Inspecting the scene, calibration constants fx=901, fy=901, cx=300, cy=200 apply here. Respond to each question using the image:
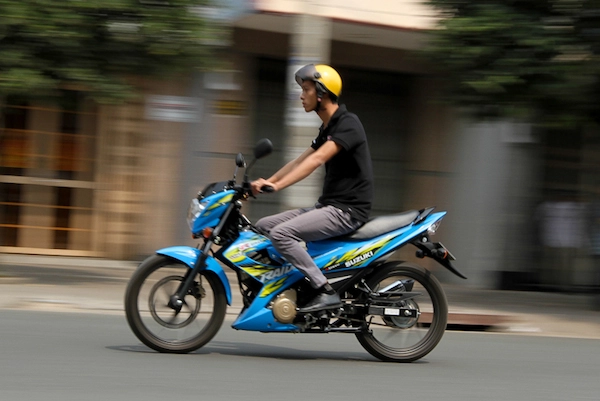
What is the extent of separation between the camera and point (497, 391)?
5.32 meters

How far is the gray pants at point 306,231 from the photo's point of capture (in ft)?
18.6

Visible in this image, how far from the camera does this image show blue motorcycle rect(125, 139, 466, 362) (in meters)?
5.76

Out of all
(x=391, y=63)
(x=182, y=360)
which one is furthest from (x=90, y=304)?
(x=391, y=63)

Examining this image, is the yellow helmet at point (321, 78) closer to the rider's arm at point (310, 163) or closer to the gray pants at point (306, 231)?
the rider's arm at point (310, 163)

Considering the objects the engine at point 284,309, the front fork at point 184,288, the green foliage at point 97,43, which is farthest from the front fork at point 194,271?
the green foliage at point 97,43

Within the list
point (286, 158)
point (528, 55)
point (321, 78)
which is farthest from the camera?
point (286, 158)

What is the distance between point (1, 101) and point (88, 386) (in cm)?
580

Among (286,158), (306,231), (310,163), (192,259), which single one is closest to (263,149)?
(310,163)

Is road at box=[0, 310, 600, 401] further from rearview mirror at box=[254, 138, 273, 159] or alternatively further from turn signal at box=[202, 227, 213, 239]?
rearview mirror at box=[254, 138, 273, 159]

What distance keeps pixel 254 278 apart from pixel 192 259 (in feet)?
1.39

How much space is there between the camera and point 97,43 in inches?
362

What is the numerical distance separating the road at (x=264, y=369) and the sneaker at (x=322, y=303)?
37 centimetres

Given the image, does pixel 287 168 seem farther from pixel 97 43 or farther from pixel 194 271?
pixel 97 43

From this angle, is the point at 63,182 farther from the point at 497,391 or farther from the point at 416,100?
the point at 497,391
